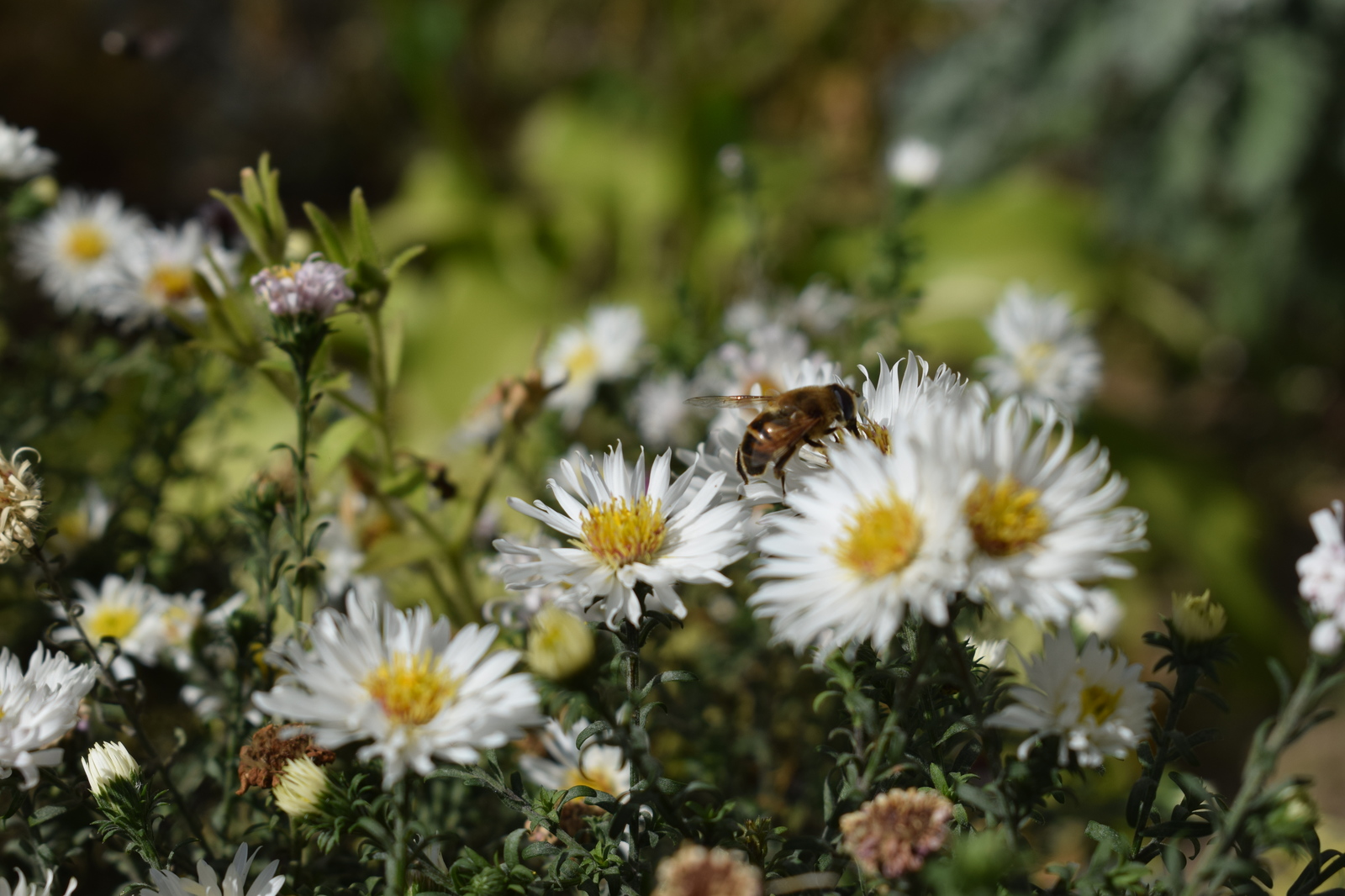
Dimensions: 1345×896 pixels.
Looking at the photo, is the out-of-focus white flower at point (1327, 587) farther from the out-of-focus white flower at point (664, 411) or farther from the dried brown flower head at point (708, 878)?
the out-of-focus white flower at point (664, 411)

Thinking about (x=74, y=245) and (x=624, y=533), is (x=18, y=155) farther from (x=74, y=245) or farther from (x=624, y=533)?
(x=624, y=533)

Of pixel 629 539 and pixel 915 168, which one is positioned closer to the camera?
pixel 629 539

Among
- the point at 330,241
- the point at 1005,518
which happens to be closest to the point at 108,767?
the point at 330,241

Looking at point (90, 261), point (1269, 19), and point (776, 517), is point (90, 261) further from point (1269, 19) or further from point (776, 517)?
point (1269, 19)

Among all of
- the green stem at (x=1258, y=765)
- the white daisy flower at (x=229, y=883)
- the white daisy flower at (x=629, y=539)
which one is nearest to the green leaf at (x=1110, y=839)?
the green stem at (x=1258, y=765)

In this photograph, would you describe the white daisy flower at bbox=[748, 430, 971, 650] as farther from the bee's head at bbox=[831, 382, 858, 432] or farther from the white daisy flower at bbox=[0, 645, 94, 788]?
the white daisy flower at bbox=[0, 645, 94, 788]

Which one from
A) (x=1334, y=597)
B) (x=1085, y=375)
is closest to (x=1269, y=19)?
(x=1085, y=375)
